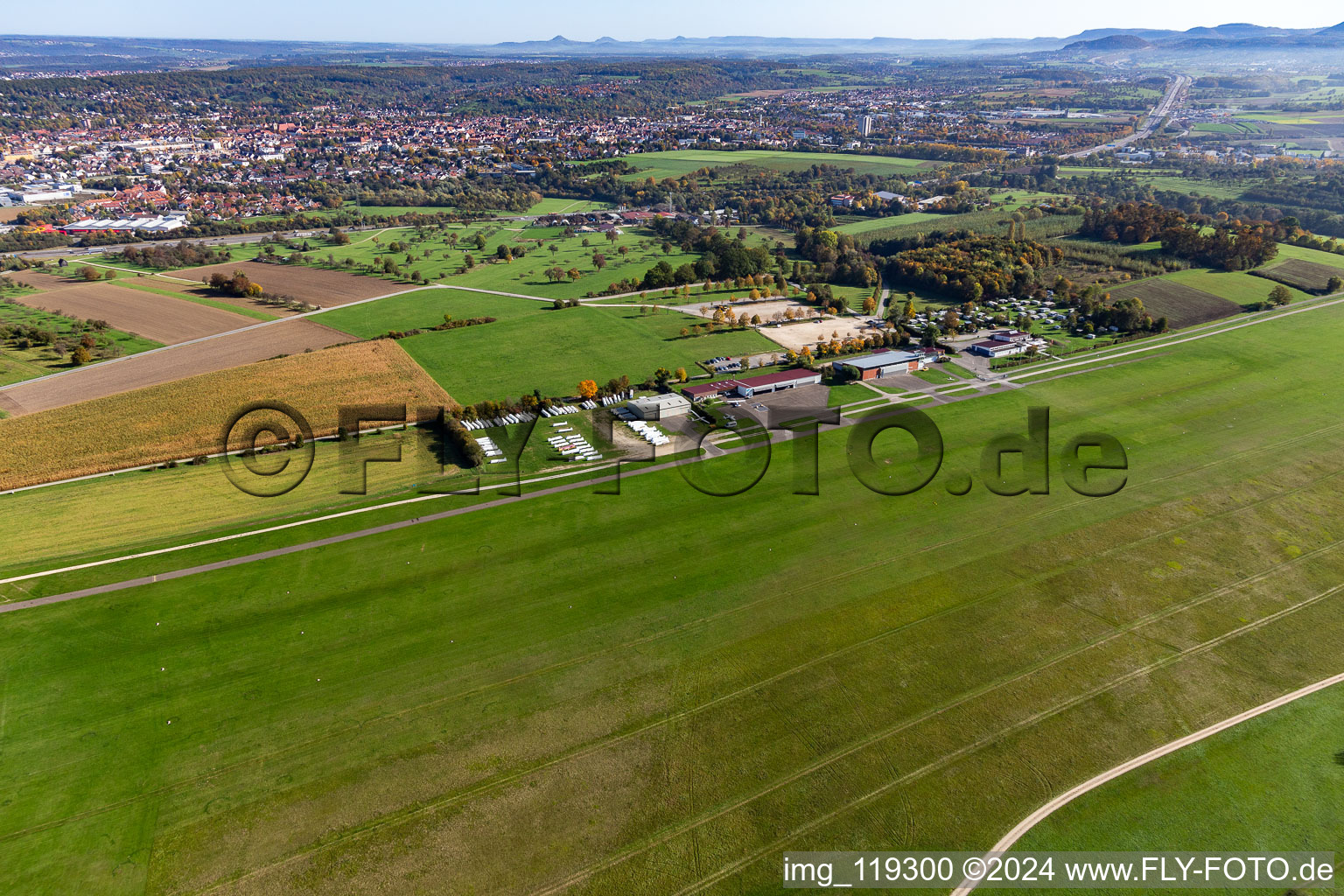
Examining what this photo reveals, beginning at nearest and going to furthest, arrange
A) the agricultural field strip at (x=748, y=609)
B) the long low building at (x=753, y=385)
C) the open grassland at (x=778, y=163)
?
the agricultural field strip at (x=748, y=609) → the long low building at (x=753, y=385) → the open grassland at (x=778, y=163)

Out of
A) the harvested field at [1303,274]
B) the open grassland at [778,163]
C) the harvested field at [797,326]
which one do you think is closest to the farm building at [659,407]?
the harvested field at [797,326]

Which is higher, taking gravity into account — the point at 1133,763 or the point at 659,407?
the point at 659,407

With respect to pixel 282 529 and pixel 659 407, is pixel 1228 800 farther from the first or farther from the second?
pixel 282 529

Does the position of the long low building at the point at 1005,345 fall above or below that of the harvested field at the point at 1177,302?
below

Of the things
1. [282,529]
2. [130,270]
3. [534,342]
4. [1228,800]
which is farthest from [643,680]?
[130,270]

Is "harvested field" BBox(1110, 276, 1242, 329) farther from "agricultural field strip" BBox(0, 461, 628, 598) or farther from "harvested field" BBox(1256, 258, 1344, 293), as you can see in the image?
"agricultural field strip" BBox(0, 461, 628, 598)

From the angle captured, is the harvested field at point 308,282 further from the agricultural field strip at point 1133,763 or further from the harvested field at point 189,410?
the agricultural field strip at point 1133,763
